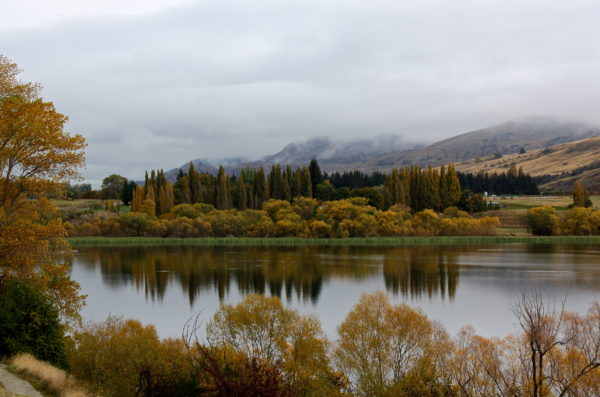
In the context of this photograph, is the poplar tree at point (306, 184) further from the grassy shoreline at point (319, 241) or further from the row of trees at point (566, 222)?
the row of trees at point (566, 222)

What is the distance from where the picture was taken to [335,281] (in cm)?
4209

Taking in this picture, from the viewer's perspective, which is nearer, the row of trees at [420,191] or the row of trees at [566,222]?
the row of trees at [566,222]

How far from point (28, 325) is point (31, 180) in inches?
228

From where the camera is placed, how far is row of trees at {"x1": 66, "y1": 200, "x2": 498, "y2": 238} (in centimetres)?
8500

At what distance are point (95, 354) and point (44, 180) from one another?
268 inches

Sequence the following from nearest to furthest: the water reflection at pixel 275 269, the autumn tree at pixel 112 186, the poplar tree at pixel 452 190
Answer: the water reflection at pixel 275 269, the poplar tree at pixel 452 190, the autumn tree at pixel 112 186

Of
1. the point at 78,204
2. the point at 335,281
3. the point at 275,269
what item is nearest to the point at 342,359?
the point at 335,281

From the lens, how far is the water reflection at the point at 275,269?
38875 millimetres

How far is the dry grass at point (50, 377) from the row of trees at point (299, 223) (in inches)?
2779

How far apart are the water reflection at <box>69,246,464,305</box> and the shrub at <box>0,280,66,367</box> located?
17378 millimetres

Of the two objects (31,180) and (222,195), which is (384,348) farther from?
(222,195)

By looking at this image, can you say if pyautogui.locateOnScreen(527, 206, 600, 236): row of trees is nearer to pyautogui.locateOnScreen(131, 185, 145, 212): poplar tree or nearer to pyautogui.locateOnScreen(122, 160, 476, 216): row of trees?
pyautogui.locateOnScreen(122, 160, 476, 216): row of trees

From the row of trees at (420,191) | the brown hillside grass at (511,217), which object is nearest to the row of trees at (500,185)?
the brown hillside grass at (511,217)

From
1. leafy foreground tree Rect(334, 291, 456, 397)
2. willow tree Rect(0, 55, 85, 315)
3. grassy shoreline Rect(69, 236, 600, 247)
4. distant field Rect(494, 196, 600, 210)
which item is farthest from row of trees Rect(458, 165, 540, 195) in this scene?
willow tree Rect(0, 55, 85, 315)
